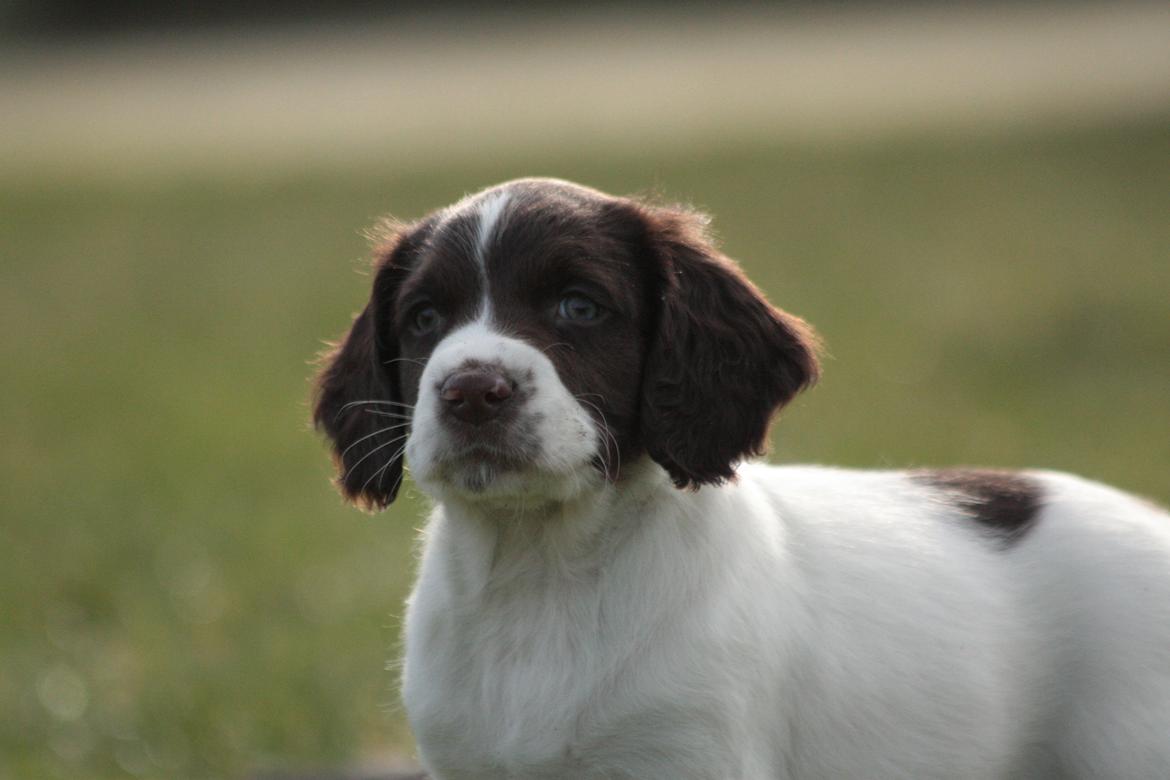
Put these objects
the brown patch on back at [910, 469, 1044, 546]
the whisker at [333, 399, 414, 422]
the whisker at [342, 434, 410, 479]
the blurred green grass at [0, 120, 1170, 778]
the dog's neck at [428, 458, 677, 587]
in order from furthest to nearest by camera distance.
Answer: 1. the blurred green grass at [0, 120, 1170, 778]
2. the brown patch on back at [910, 469, 1044, 546]
3. the whisker at [342, 434, 410, 479]
4. the whisker at [333, 399, 414, 422]
5. the dog's neck at [428, 458, 677, 587]

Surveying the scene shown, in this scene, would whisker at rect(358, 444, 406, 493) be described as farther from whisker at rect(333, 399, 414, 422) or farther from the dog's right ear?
whisker at rect(333, 399, 414, 422)

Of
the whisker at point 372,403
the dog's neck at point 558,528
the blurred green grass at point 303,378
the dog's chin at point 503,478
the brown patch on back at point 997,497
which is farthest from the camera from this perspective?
the blurred green grass at point 303,378

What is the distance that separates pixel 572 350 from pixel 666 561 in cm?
65

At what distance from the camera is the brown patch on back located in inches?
206

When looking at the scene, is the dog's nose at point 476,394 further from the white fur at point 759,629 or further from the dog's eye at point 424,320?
the dog's eye at point 424,320

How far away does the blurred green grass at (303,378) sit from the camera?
311 inches

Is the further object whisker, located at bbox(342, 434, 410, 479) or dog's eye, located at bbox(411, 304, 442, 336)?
whisker, located at bbox(342, 434, 410, 479)

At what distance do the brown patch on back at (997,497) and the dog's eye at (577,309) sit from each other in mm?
1442

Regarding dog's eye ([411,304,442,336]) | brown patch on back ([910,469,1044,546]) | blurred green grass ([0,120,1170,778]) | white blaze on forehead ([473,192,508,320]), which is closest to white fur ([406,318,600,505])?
white blaze on forehead ([473,192,508,320])

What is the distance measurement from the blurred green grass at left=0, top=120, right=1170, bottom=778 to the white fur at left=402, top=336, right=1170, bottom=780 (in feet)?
4.55

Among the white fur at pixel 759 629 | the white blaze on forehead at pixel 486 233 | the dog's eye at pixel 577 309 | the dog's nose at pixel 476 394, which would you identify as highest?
the white blaze on forehead at pixel 486 233

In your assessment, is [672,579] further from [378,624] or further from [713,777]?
[378,624]

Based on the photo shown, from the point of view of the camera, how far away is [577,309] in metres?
4.59

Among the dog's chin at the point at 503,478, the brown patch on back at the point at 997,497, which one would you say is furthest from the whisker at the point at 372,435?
the brown patch on back at the point at 997,497
